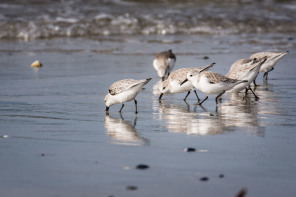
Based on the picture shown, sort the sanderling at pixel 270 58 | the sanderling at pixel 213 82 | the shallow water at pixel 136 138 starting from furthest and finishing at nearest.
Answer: the sanderling at pixel 270 58 < the sanderling at pixel 213 82 < the shallow water at pixel 136 138

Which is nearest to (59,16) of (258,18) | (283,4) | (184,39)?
(184,39)

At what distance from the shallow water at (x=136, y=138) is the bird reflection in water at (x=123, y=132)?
0.01m

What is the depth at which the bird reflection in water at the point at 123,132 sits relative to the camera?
596 cm

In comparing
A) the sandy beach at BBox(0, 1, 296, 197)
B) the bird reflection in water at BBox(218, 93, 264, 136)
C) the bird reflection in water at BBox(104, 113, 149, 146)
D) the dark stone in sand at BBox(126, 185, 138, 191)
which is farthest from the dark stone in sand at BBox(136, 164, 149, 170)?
the bird reflection in water at BBox(218, 93, 264, 136)

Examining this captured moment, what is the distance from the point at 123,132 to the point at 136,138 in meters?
0.39

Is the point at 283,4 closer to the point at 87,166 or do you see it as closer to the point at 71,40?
the point at 71,40

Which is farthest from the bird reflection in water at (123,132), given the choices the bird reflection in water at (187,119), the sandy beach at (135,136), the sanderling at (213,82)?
the sanderling at (213,82)

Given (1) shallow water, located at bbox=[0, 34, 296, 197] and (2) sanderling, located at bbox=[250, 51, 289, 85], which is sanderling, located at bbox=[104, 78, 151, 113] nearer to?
(1) shallow water, located at bbox=[0, 34, 296, 197]

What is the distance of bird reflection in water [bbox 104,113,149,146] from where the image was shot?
596 centimetres

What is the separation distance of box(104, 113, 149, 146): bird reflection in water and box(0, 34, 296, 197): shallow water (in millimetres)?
11

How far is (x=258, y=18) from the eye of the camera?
21.7 meters

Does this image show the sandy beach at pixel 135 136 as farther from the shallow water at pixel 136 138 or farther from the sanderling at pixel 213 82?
the sanderling at pixel 213 82

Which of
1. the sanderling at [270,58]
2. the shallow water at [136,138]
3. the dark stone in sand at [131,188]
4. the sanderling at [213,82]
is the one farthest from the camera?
the sanderling at [270,58]

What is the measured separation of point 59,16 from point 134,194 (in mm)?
16980
